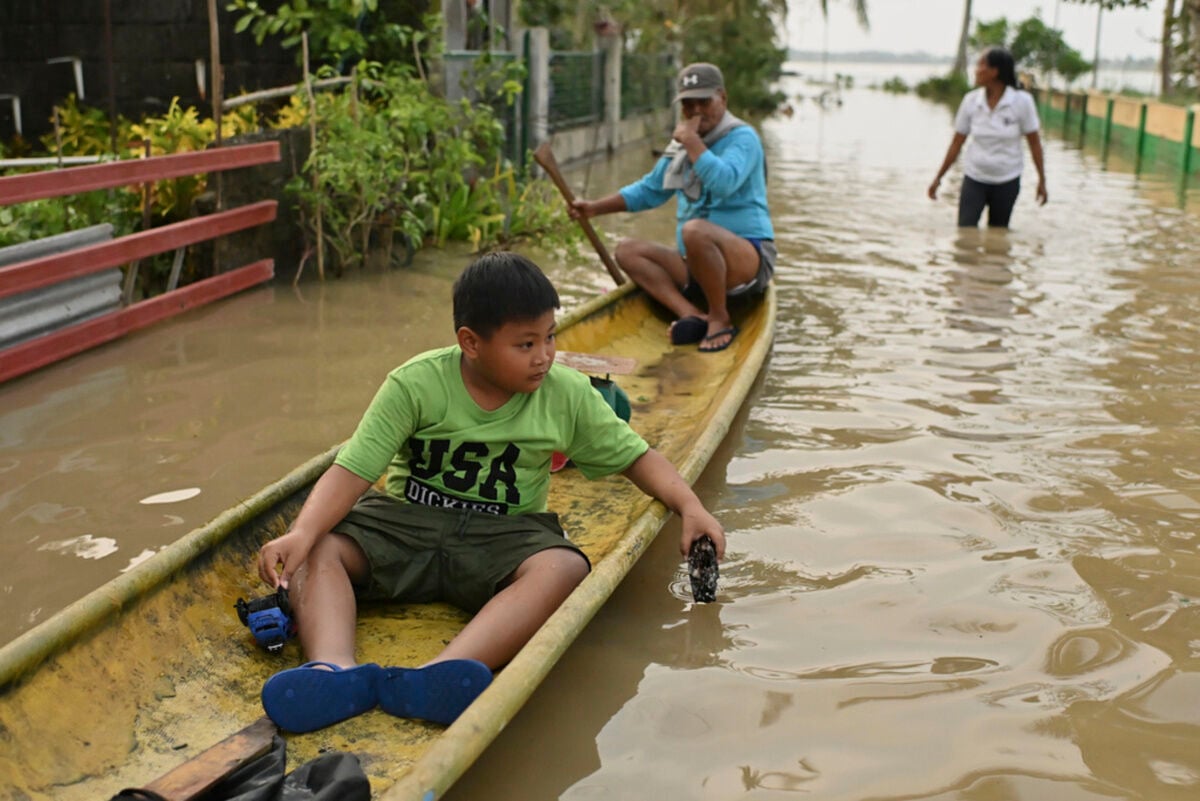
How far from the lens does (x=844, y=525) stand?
417cm

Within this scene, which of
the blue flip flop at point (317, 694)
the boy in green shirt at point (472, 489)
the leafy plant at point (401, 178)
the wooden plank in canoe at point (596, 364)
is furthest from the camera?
the leafy plant at point (401, 178)

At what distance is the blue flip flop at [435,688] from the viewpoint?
2633 millimetres

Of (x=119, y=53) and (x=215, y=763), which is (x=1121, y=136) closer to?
(x=119, y=53)

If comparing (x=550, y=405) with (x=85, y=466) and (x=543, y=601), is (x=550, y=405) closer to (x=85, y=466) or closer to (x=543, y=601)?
(x=543, y=601)

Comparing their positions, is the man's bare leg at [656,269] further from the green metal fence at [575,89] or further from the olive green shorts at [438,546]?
the green metal fence at [575,89]

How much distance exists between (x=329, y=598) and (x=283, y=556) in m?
0.17

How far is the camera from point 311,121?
7574 mm

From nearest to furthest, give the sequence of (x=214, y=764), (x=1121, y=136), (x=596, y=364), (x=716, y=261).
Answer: (x=214, y=764), (x=596, y=364), (x=716, y=261), (x=1121, y=136)

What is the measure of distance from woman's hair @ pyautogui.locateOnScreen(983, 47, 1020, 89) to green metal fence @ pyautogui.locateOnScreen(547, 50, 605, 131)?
6337mm

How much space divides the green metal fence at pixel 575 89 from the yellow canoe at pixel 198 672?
12.2 metres

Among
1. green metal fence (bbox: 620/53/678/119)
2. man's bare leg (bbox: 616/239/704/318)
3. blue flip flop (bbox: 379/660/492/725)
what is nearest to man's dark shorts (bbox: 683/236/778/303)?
man's bare leg (bbox: 616/239/704/318)

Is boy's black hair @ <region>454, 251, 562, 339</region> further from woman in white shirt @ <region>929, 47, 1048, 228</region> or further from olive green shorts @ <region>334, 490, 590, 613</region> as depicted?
woman in white shirt @ <region>929, 47, 1048, 228</region>

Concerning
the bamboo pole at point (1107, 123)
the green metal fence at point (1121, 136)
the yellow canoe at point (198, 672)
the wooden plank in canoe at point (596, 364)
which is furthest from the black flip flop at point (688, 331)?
the bamboo pole at point (1107, 123)

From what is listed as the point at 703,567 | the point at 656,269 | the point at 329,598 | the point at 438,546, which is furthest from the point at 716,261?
the point at 329,598
